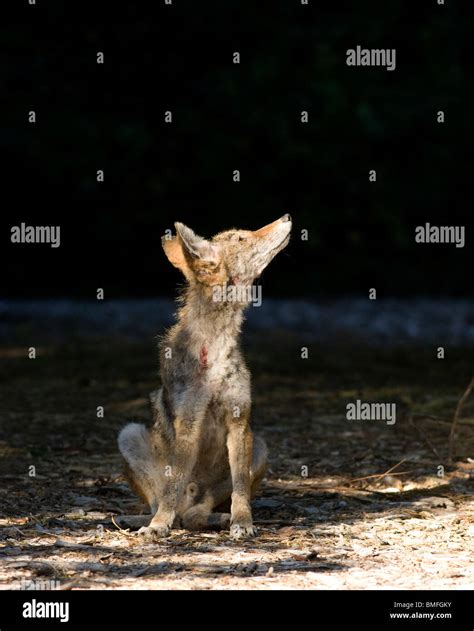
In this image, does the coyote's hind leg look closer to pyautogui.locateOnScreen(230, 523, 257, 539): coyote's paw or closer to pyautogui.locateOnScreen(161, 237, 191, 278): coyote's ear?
pyautogui.locateOnScreen(230, 523, 257, 539): coyote's paw

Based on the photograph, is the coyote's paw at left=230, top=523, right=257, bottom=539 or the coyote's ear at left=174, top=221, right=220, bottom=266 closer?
the coyote's paw at left=230, top=523, right=257, bottom=539

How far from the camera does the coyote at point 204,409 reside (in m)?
7.34

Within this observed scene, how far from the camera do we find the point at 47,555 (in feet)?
21.3

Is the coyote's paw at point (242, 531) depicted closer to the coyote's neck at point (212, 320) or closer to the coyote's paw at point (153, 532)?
the coyote's paw at point (153, 532)

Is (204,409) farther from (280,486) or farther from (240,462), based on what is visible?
(280,486)

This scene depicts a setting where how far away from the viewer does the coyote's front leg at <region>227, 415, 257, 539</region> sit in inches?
285

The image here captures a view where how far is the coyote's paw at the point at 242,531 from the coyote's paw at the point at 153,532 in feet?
1.34

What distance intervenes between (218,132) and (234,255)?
1511 cm

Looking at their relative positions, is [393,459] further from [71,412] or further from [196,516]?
[71,412]

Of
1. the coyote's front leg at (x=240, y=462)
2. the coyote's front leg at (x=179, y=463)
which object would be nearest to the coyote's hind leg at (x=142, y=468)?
the coyote's front leg at (x=179, y=463)

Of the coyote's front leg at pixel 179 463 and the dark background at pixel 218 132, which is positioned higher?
the dark background at pixel 218 132

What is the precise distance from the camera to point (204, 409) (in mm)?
7371

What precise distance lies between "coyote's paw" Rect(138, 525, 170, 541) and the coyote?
0.6 inches

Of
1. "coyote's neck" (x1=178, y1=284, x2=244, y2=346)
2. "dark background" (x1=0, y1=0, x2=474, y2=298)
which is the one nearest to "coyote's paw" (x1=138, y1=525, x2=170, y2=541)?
"coyote's neck" (x1=178, y1=284, x2=244, y2=346)
